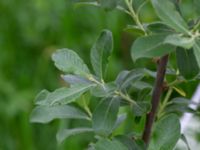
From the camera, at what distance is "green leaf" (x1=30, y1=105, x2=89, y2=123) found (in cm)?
125

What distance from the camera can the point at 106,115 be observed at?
1088mm

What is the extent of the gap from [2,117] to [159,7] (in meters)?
2.06

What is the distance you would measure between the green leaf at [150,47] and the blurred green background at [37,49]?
168 cm

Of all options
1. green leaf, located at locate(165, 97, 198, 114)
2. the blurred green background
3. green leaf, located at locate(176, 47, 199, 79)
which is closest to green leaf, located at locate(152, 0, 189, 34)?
green leaf, located at locate(176, 47, 199, 79)

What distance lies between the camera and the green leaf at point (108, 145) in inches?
40.0

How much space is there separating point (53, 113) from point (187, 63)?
334 mm

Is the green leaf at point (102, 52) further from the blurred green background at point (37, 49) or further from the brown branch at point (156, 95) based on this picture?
the blurred green background at point (37, 49)

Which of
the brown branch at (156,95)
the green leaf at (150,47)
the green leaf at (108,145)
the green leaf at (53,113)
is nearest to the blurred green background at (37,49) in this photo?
the green leaf at (53,113)

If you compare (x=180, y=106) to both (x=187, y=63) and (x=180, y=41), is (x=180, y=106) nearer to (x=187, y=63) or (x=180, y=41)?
(x=187, y=63)

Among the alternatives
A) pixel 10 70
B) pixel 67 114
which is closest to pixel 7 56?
pixel 10 70

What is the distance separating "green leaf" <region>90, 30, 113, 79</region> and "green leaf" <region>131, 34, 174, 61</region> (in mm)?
159

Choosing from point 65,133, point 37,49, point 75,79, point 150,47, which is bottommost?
point 37,49

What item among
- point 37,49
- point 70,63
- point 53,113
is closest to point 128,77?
point 70,63

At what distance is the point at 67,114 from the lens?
4.08 feet
